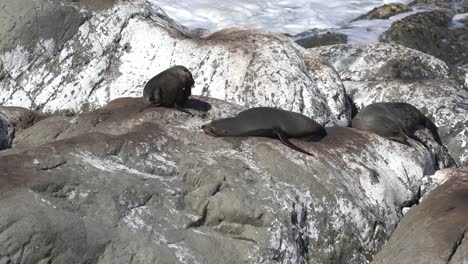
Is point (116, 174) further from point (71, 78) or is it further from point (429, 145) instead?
point (429, 145)

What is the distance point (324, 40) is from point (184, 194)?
13.1 m

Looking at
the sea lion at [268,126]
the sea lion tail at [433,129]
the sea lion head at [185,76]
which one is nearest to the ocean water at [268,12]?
the sea lion tail at [433,129]

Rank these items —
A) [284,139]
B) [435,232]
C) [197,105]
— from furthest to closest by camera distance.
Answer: [197,105]
[284,139]
[435,232]

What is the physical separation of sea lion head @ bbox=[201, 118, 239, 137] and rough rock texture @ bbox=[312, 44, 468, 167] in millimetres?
3600

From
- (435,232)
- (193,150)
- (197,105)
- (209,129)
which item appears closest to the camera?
(435,232)

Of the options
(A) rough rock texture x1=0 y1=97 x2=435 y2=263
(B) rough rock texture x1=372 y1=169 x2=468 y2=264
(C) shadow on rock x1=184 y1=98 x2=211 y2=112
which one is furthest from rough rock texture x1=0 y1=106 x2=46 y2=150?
(B) rough rock texture x1=372 y1=169 x2=468 y2=264

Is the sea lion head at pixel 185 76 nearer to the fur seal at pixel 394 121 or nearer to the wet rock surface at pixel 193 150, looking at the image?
the wet rock surface at pixel 193 150

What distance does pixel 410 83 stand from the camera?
1300 centimetres

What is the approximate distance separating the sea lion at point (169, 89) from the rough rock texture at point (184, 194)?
248 millimetres

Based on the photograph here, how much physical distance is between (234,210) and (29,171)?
1.78 m

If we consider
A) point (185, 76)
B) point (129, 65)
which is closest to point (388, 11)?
point (129, 65)

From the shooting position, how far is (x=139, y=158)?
299 inches

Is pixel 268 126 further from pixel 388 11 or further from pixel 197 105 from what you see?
pixel 388 11

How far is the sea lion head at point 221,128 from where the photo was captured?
8492mm
